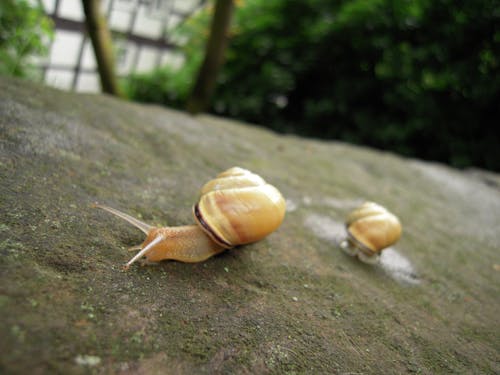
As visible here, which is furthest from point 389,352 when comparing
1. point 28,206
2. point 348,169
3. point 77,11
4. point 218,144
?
point 77,11

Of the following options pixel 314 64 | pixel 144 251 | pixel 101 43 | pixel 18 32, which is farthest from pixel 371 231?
pixel 314 64

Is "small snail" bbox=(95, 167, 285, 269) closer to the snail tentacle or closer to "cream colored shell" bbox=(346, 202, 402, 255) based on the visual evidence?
the snail tentacle

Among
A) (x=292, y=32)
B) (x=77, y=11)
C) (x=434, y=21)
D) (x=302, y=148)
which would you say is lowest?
(x=302, y=148)

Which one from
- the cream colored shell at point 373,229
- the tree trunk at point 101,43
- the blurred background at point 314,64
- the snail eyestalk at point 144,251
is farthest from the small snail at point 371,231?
the tree trunk at point 101,43

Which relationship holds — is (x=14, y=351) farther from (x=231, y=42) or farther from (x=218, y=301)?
(x=231, y=42)

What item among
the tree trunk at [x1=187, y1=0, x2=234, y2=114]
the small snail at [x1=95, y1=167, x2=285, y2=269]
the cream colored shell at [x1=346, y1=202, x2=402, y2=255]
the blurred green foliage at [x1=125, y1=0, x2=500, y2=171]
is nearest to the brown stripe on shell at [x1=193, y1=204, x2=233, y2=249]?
the small snail at [x1=95, y1=167, x2=285, y2=269]
